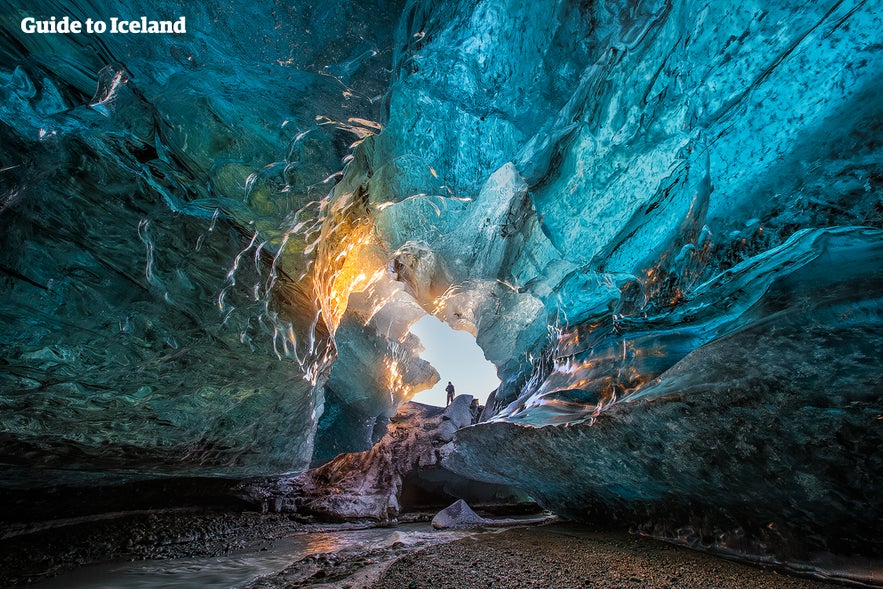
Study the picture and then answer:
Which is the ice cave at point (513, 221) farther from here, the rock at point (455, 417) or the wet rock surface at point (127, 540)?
the rock at point (455, 417)

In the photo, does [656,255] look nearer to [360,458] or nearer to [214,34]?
[214,34]

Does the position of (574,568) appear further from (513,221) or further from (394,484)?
(394,484)

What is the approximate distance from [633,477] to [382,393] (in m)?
10.1

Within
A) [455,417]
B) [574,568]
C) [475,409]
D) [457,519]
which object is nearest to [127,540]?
[457,519]

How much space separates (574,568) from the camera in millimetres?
2373

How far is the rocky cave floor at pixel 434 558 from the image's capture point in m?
2.14

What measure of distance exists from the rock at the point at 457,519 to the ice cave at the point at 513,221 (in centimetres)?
137

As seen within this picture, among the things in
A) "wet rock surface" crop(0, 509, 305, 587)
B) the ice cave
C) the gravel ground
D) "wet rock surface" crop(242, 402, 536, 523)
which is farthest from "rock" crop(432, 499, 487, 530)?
"wet rock surface" crop(0, 509, 305, 587)

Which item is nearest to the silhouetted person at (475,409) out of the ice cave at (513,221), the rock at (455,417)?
the rock at (455,417)

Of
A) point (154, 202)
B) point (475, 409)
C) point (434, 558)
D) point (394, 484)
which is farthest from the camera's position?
point (475, 409)

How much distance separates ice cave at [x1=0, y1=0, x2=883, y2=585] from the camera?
1949 millimetres

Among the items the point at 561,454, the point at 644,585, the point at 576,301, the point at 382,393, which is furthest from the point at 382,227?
the point at 382,393

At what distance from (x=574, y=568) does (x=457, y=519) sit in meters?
3.19

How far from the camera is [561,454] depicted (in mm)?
3705
